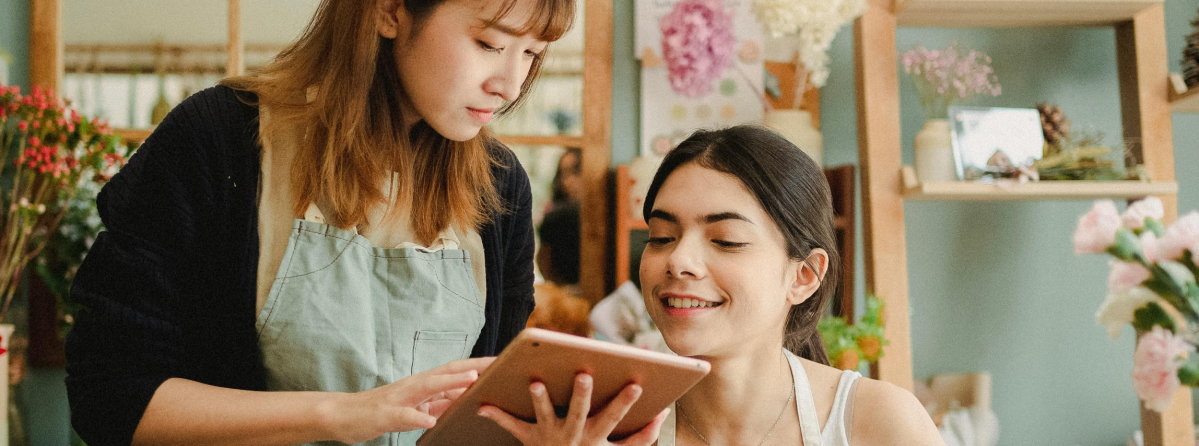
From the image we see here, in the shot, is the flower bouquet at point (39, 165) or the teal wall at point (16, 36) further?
the teal wall at point (16, 36)

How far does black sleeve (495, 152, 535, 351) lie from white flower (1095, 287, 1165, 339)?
2.92 feet

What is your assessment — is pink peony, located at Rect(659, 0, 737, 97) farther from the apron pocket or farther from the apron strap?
the apron pocket

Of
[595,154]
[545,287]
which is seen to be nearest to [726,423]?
[545,287]

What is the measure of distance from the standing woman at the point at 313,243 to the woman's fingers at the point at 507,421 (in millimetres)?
50

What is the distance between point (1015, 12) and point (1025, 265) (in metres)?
0.86

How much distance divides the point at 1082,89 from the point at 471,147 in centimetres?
229

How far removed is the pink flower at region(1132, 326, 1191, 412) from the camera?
1090mm

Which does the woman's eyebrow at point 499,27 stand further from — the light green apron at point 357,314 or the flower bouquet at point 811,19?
the flower bouquet at point 811,19

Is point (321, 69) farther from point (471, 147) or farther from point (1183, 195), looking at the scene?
point (1183, 195)

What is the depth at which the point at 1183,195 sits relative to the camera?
258 centimetres

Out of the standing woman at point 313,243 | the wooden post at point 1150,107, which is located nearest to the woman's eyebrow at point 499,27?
the standing woman at point 313,243

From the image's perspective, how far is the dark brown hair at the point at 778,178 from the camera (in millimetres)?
1200

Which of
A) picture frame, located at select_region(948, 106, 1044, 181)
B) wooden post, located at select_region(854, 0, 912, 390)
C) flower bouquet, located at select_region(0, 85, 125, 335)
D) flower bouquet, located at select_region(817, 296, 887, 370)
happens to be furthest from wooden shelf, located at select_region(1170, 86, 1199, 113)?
flower bouquet, located at select_region(0, 85, 125, 335)

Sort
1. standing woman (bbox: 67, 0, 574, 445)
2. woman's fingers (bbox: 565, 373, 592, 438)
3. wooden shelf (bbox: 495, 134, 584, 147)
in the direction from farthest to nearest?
1. wooden shelf (bbox: 495, 134, 584, 147)
2. standing woman (bbox: 67, 0, 574, 445)
3. woman's fingers (bbox: 565, 373, 592, 438)
